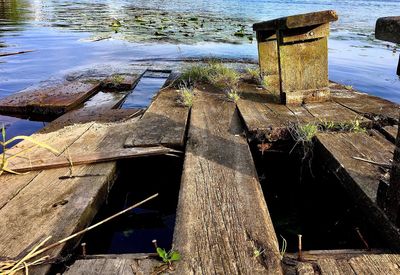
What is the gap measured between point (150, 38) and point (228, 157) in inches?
477

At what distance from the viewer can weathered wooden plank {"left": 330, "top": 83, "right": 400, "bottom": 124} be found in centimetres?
361

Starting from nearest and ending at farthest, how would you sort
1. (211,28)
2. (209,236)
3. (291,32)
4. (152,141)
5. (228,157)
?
(209,236) → (228,157) → (152,141) → (291,32) → (211,28)

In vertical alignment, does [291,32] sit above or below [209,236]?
above

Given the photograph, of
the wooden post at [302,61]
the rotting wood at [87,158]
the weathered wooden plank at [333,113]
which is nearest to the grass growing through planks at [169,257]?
the rotting wood at [87,158]

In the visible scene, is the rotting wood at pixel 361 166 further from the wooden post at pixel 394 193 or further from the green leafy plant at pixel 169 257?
the green leafy plant at pixel 169 257

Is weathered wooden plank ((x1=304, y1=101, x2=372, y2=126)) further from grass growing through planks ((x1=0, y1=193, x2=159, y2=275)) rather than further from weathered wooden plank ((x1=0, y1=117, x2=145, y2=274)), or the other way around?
grass growing through planks ((x1=0, y1=193, x2=159, y2=275))

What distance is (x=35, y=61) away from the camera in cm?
947

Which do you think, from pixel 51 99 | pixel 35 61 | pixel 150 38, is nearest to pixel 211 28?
pixel 150 38

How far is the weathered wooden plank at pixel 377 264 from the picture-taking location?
172 cm

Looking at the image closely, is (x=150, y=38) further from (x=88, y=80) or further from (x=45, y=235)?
(x=45, y=235)

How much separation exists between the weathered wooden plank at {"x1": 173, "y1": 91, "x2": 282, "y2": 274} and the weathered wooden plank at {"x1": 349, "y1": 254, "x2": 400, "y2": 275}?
385mm

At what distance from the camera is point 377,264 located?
5.79 ft

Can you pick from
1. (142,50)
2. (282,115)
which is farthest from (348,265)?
(142,50)

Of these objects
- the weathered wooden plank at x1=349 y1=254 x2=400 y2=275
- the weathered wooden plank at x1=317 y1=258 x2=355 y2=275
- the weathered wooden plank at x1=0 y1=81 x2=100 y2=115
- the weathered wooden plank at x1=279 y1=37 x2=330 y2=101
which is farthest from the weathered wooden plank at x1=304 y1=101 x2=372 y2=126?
the weathered wooden plank at x1=0 y1=81 x2=100 y2=115
